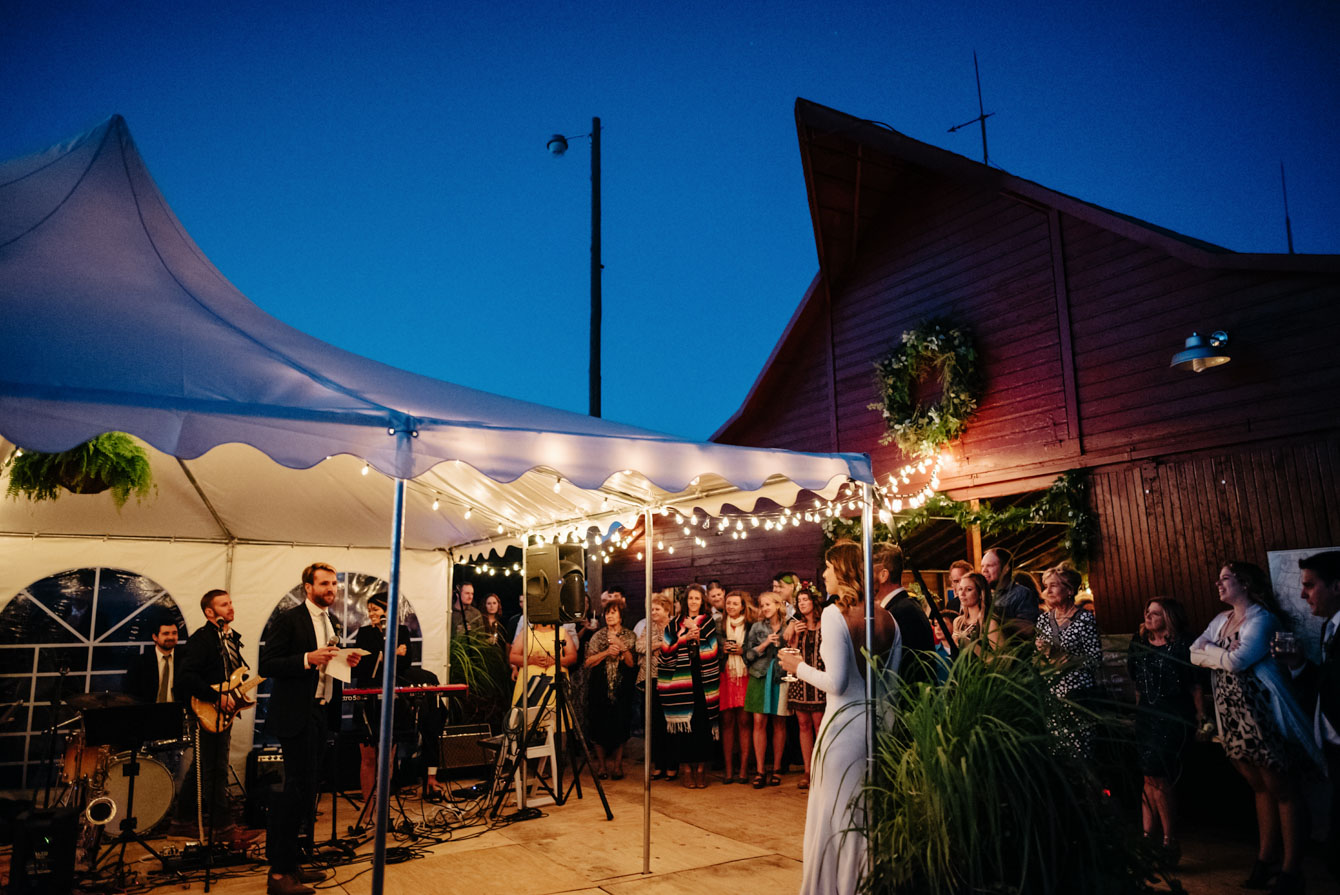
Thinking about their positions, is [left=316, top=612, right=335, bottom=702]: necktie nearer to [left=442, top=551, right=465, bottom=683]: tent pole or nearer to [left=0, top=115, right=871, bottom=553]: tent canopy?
[left=0, top=115, right=871, bottom=553]: tent canopy

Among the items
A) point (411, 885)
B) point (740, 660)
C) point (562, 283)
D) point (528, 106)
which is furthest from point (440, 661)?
point (562, 283)

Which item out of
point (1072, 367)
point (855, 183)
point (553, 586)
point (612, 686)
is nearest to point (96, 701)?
point (553, 586)

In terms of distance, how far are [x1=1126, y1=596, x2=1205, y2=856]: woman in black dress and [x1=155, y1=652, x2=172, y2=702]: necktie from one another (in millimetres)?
7141

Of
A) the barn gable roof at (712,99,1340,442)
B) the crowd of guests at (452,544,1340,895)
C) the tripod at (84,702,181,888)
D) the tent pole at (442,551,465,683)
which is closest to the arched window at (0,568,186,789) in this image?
the tripod at (84,702,181,888)

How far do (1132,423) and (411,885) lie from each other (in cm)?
657

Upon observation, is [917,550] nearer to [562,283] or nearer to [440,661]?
[440,661]

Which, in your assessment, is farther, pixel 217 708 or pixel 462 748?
pixel 462 748

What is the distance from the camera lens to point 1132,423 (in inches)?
276

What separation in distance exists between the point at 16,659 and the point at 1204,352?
10234 millimetres

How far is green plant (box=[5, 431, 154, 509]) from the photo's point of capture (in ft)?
14.2

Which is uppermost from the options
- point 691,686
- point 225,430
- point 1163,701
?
point 225,430

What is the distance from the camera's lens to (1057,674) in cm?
317

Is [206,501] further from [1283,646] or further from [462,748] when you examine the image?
[1283,646]

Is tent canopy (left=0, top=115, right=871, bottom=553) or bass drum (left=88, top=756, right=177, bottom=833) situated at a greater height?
tent canopy (left=0, top=115, right=871, bottom=553)
